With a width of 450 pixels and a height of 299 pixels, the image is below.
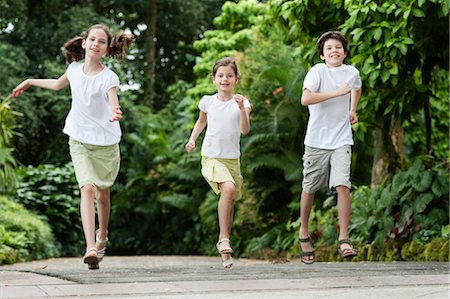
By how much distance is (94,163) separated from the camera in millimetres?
5500

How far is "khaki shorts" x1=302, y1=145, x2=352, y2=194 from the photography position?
18.2ft

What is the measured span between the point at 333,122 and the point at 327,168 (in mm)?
350

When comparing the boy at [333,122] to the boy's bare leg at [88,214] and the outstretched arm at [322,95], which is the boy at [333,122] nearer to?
the outstretched arm at [322,95]

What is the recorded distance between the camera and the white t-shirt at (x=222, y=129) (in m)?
5.62

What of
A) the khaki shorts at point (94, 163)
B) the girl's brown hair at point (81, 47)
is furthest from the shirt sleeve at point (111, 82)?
the khaki shorts at point (94, 163)

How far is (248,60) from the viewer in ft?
50.2

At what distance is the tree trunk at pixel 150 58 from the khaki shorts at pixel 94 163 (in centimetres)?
1613

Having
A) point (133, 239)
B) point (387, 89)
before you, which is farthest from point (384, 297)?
point (133, 239)

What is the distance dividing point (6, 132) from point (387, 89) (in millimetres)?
6841

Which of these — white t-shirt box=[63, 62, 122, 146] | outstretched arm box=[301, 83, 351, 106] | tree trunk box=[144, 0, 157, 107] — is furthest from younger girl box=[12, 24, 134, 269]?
tree trunk box=[144, 0, 157, 107]

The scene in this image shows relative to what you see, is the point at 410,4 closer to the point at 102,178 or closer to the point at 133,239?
the point at 102,178

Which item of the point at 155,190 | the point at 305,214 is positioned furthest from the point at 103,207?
the point at 155,190

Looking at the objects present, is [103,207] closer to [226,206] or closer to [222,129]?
[226,206]

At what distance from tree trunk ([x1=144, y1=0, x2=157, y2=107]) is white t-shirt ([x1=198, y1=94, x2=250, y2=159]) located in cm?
1611
